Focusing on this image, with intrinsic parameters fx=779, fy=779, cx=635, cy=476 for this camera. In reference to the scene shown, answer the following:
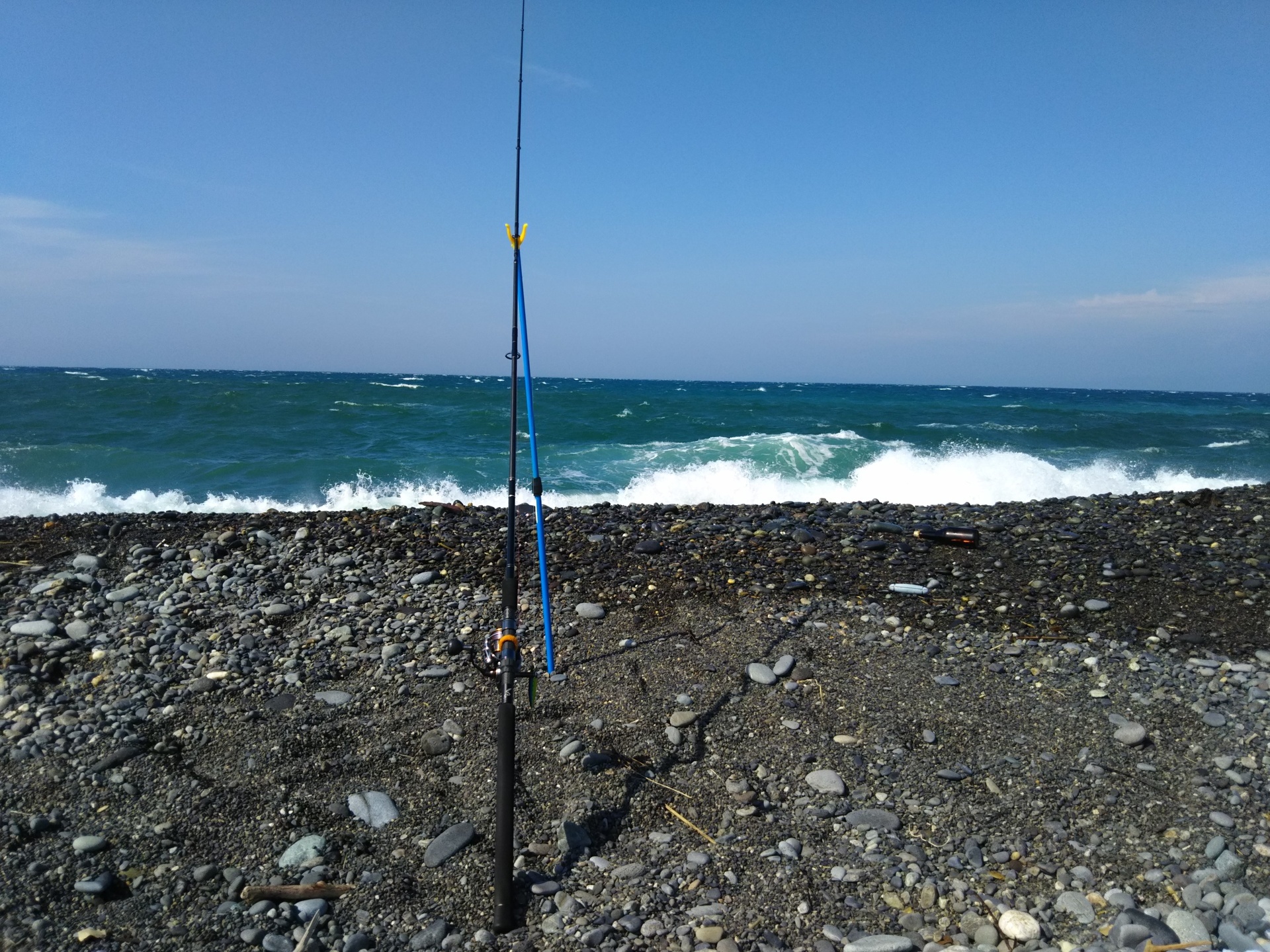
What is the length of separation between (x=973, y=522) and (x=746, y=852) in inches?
180

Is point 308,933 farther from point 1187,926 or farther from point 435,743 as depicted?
point 1187,926

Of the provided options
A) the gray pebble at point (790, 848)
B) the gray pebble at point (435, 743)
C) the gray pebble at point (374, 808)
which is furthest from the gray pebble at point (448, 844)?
the gray pebble at point (790, 848)

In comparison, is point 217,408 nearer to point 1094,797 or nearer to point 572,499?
point 572,499

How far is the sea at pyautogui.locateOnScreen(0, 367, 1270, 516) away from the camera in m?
12.2

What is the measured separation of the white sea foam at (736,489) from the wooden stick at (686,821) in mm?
7250

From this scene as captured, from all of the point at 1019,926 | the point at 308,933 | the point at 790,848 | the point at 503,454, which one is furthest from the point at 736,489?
the point at 308,933

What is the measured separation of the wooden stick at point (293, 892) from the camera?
8.98ft

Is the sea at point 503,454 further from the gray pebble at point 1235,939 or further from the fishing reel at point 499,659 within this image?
the gray pebble at point 1235,939

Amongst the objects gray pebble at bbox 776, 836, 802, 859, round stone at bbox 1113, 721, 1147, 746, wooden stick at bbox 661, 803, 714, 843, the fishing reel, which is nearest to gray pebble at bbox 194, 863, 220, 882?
the fishing reel

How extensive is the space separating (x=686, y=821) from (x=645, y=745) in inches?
19.9

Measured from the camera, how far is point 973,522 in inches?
263

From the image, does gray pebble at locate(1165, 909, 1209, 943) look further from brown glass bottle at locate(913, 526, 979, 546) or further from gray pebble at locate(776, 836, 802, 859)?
brown glass bottle at locate(913, 526, 979, 546)

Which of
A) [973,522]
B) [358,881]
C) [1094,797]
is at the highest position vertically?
[973,522]

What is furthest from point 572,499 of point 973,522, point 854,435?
point 854,435
